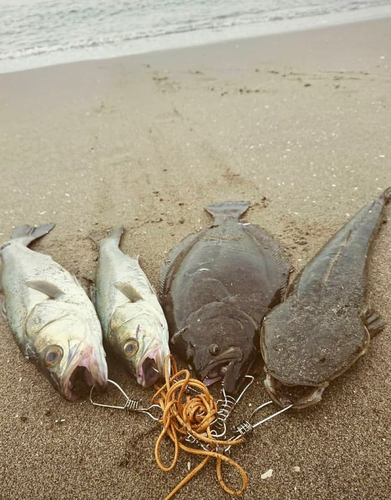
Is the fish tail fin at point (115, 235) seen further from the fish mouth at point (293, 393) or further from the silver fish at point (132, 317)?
the fish mouth at point (293, 393)

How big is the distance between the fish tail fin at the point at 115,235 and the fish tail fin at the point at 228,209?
1.07 meters

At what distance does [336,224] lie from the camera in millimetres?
4668

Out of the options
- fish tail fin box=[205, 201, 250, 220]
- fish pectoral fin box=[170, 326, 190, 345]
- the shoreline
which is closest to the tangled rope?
fish pectoral fin box=[170, 326, 190, 345]

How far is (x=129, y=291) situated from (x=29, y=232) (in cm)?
206

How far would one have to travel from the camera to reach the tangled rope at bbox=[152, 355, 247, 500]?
2.62 metres

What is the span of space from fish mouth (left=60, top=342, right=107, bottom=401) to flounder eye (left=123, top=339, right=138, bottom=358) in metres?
0.20

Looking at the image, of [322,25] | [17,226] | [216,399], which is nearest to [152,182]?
[17,226]

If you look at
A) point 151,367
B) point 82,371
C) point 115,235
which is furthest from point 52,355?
point 115,235

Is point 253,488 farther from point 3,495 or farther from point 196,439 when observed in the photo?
point 3,495

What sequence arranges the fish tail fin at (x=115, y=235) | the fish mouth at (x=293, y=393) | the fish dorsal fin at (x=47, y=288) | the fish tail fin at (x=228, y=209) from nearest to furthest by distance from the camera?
the fish mouth at (x=293, y=393) → the fish dorsal fin at (x=47, y=288) → the fish tail fin at (x=115, y=235) → the fish tail fin at (x=228, y=209)

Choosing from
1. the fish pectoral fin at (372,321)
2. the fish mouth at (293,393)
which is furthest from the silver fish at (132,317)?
the fish pectoral fin at (372,321)

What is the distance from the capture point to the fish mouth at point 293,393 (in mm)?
2748

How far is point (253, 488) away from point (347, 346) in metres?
1.11

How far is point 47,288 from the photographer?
3762 millimetres
